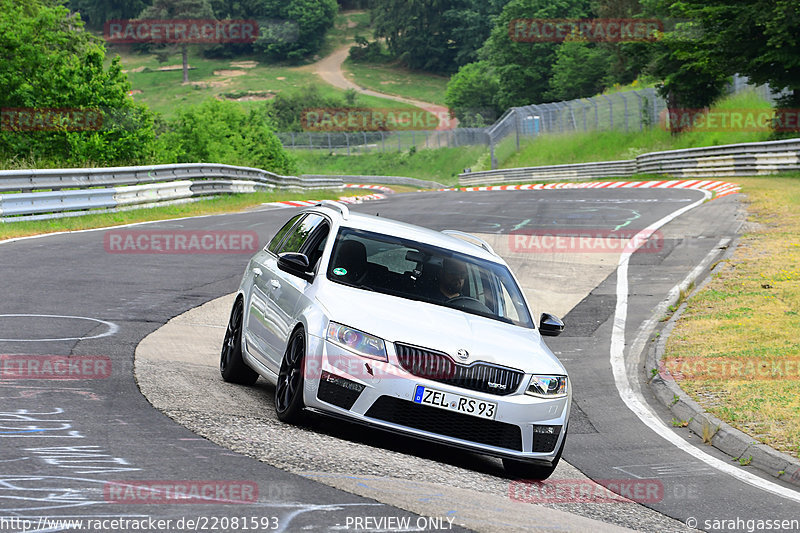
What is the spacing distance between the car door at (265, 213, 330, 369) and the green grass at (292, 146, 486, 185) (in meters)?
70.9

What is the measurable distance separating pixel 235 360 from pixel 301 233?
1.30 m

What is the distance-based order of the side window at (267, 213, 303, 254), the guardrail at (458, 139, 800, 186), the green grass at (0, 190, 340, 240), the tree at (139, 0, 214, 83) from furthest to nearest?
the tree at (139, 0, 214, 83) < the guardrail at (458, 139, 800, 186) < the green grass at (0, 190, 340, 240) < the side window at (267, 213, 303, 254)

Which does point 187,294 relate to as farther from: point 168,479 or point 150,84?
point 150,84

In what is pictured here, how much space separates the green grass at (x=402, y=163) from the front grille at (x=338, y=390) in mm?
73252

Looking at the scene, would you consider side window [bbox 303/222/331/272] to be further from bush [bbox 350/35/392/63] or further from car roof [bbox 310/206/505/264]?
bush [bbox 350/35/392/63]

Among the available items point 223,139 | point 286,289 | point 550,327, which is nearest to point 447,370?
point 550,327

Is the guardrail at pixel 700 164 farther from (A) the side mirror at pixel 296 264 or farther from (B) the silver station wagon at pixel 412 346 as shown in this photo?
(A) the side mirror at pixel 296 264

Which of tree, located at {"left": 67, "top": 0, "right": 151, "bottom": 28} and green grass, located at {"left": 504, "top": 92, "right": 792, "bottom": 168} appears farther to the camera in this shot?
tree, located at {"left": 67, "top": 0, "right": 151, "bottom": 28}

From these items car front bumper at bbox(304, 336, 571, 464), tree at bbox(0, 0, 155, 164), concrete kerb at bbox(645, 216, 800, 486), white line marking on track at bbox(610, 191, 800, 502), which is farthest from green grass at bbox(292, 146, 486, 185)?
car front bumper at bbox(304, 336, 571, 464)

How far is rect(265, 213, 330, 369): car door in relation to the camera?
25.9 ft

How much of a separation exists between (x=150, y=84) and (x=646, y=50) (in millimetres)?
112513

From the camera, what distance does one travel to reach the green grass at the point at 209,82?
140 m

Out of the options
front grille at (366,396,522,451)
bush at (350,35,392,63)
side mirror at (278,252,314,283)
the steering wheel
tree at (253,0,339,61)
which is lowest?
front grille at (366,396,522,451)

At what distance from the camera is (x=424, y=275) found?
8.25 meters
